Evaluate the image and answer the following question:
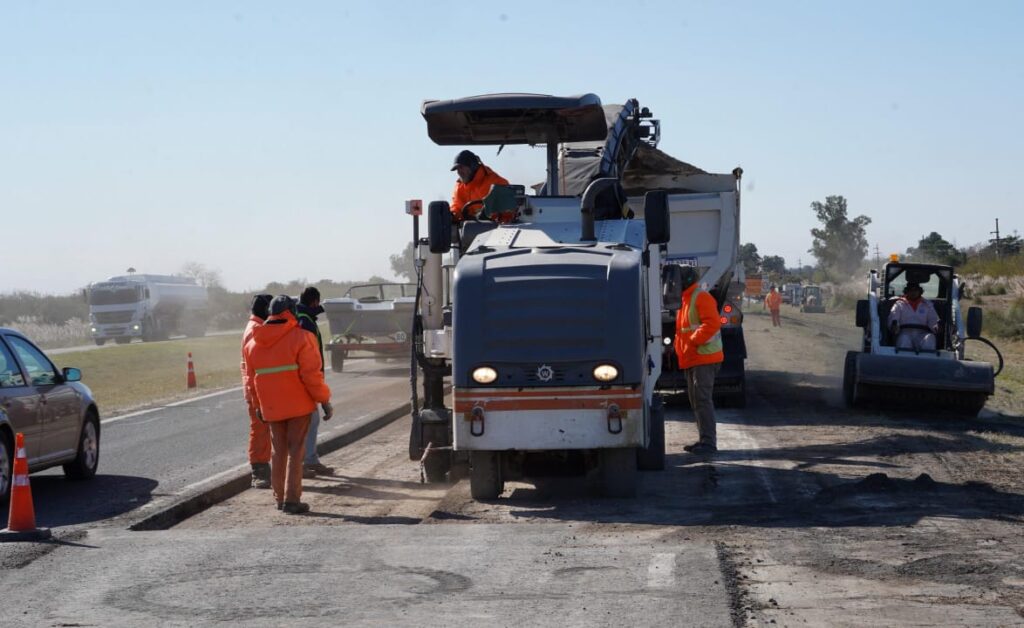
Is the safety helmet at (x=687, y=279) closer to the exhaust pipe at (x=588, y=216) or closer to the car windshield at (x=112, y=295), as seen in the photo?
the exhaust pipe at (x=588, y=216)

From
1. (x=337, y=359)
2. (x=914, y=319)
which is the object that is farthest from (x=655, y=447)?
(x=337, y=359)

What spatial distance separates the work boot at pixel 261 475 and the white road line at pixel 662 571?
546cm

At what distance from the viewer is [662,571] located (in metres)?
7.65

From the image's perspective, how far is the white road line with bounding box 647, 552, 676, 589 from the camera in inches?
289

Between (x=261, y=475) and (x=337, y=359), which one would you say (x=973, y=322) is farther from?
Answer: (x=337, y=359)

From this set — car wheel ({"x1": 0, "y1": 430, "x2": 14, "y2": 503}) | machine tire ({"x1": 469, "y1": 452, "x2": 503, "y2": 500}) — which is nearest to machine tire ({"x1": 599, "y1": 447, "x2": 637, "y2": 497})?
machine tire ({"x1": 469, "y1": 452, "x2": 503, "y2": 500})

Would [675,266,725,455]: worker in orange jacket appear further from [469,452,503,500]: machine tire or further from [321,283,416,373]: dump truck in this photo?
[321,283,416,373]: dump truck

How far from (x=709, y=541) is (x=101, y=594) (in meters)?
3.69

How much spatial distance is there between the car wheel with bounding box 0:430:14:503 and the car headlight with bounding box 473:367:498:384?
13.9 feet

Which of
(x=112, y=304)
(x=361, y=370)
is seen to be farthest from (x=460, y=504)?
(x=112, y=304)

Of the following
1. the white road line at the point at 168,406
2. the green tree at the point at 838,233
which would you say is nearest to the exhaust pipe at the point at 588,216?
the white road line at the point at 168,406

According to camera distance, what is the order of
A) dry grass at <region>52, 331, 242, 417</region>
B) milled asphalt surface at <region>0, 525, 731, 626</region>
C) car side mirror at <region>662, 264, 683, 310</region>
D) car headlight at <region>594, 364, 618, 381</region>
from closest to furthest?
milled asphalt surface at <region>0, 525, 731, 626</region>, car headlight at <region>594, 364, 618, 381</region>, car side mirror at <region>662, 264, 683, 310</region>, dry grass at <region>52, 331, 242, 417</region>

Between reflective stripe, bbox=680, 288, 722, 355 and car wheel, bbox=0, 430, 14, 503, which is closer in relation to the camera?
car wheel, bbox=0, 430, 14, 503

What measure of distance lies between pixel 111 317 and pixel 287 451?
50520 millimetres
